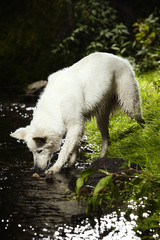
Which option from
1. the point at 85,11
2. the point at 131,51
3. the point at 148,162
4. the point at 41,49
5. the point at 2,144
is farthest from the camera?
the point at 41,49

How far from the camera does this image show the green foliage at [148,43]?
9000 millimetres

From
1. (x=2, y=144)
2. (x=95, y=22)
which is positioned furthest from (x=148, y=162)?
(x=95, y=22)

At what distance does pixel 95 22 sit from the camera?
1109 cm

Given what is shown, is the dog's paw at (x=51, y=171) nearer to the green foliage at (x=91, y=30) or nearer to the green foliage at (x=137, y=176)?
the green foliage at (x=137, y=176)

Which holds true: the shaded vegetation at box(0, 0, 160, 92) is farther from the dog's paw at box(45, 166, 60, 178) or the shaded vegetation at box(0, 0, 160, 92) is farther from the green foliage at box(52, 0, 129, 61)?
the dog's paw at box(45, 166, 60, 178)

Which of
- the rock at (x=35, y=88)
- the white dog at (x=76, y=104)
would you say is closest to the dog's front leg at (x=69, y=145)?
the white dog at (x=76, y=104)

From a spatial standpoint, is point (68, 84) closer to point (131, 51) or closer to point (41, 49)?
point (131, 51)

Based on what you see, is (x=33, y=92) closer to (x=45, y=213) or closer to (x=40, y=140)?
(x=40, y=140)

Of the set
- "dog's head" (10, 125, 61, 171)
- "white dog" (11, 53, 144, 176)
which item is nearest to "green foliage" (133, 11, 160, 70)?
"white dog" (11, 53, 144, 176)

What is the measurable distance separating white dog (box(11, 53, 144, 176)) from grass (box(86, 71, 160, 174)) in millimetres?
272

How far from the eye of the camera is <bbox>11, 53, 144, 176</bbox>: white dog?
399cm

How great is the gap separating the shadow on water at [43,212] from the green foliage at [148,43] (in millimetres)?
5685

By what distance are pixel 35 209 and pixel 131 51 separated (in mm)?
8207

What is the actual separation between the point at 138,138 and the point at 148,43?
5.90 meters
